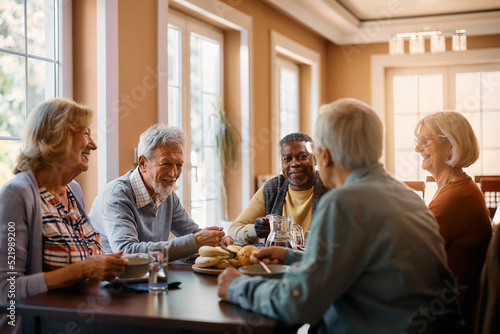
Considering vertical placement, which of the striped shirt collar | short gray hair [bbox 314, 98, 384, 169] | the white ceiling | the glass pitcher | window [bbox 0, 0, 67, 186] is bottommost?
the glass pitcher

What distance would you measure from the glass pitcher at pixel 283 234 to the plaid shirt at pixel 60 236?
64 centimetres

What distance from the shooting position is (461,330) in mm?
1391

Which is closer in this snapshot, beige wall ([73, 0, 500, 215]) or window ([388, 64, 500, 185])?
beige wall ([73, 0, 500, 215])

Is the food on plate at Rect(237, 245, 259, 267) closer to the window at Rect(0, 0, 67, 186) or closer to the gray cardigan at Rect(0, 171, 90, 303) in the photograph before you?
the gray cardigan at Rect(0, 171, 90, 303)

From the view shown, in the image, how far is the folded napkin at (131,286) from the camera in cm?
154

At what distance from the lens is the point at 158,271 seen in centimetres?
151

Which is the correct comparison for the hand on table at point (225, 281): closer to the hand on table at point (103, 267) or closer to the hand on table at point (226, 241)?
the hand on table at point (103, 267)

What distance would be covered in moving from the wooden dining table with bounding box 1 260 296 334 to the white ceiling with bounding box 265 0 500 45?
420 centimetres

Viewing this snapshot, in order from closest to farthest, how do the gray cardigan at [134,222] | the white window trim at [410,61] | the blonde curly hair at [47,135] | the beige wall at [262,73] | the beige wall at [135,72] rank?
the blonde curly hair at [47,135] → the gray cardigan at [134,222] → the beige wall at [135,72] → the beige wall at [262,73] → the white window trim at [410,61]

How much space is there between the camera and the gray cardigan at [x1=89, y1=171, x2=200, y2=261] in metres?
2.13

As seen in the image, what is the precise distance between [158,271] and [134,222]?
2.78 ft

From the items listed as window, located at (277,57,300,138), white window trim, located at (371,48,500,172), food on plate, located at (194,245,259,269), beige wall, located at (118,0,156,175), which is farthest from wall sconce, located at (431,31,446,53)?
food on plate, located at (194,245,259,269)

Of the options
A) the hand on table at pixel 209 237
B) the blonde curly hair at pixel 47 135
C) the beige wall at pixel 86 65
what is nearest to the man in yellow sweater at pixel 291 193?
the hand on table at pixel 209 237

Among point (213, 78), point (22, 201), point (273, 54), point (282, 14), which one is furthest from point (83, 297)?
point (282, 14)
